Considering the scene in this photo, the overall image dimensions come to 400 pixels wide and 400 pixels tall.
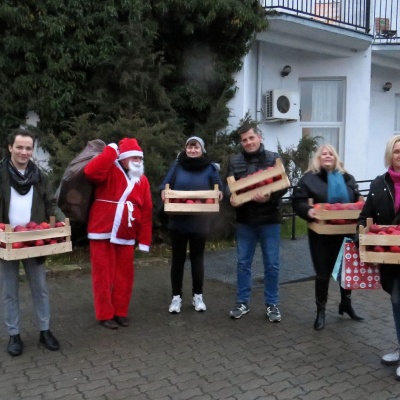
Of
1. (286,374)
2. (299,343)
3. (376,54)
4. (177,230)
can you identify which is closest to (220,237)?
(177,230)

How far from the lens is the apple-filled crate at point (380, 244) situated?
13.1 ft

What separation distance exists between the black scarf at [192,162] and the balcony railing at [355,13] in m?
5.88

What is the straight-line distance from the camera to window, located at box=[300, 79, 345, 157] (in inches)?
493

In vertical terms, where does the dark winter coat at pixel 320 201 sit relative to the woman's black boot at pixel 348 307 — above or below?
above

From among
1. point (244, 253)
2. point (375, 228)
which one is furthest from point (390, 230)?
point (244, 253)

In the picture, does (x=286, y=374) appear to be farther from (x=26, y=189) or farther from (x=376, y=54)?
(x=376, y=54)

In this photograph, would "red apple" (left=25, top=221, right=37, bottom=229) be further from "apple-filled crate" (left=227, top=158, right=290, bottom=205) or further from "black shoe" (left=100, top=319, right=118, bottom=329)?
"apple-filled crate" (left=227, top=158, right=290, bottom=205)

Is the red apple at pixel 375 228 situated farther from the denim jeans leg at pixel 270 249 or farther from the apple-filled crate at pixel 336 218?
the denim jeans leg at pixel 270 249

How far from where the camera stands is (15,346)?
4605 millimetres

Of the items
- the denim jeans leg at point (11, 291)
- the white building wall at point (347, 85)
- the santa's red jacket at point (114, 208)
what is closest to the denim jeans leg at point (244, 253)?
the santa's red jacket at point (114, 208)

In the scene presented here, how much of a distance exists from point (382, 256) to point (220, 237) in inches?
206

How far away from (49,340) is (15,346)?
0.96 feet

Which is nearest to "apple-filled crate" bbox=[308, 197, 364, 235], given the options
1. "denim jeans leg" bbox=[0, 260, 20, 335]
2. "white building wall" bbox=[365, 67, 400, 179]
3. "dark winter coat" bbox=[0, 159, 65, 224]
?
"dark winter coat" bbox=[0, 159, 65, 224]

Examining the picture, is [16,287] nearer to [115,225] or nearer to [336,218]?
[115,225]
